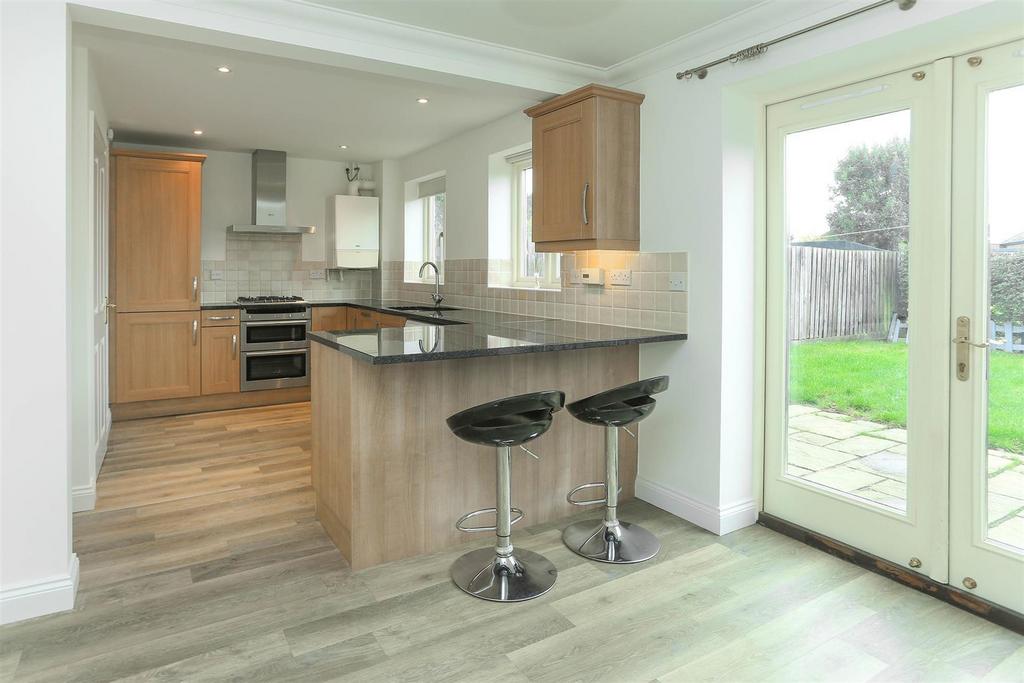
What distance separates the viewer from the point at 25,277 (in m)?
2.30

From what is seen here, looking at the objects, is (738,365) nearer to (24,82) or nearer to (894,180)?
(894,180)

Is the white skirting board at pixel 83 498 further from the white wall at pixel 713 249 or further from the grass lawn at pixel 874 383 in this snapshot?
the grass lawn at pixel 874 383

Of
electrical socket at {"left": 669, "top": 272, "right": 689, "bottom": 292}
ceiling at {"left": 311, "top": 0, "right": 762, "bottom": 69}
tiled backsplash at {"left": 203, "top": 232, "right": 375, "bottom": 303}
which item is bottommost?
electrical socket at {"left": 669, "top": 272, "right": 689, "bottom": 292}

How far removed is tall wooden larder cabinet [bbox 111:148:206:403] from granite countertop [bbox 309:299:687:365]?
9.64 ft

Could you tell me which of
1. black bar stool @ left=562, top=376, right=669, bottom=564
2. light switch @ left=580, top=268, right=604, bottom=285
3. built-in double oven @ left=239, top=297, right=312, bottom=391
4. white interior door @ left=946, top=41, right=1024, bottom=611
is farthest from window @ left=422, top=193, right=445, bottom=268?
white interior door @ left=946, top=41, right=1024, bottom=611

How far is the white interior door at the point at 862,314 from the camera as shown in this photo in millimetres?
2561

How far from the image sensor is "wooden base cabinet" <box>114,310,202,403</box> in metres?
5.46

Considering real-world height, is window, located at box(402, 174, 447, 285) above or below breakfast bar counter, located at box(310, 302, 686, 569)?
above

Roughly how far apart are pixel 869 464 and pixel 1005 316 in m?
0.82

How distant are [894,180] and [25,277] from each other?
337 cm

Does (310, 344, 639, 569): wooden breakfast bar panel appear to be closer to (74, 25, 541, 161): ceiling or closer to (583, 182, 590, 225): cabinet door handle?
(583, 182, 590, 225): cabinet door handle

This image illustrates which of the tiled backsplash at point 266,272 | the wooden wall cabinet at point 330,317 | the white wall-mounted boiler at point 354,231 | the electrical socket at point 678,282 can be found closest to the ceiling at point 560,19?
the electrical socket at point 678,282

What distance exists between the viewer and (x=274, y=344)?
6.21 meters

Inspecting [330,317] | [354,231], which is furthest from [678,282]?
[354,231]
